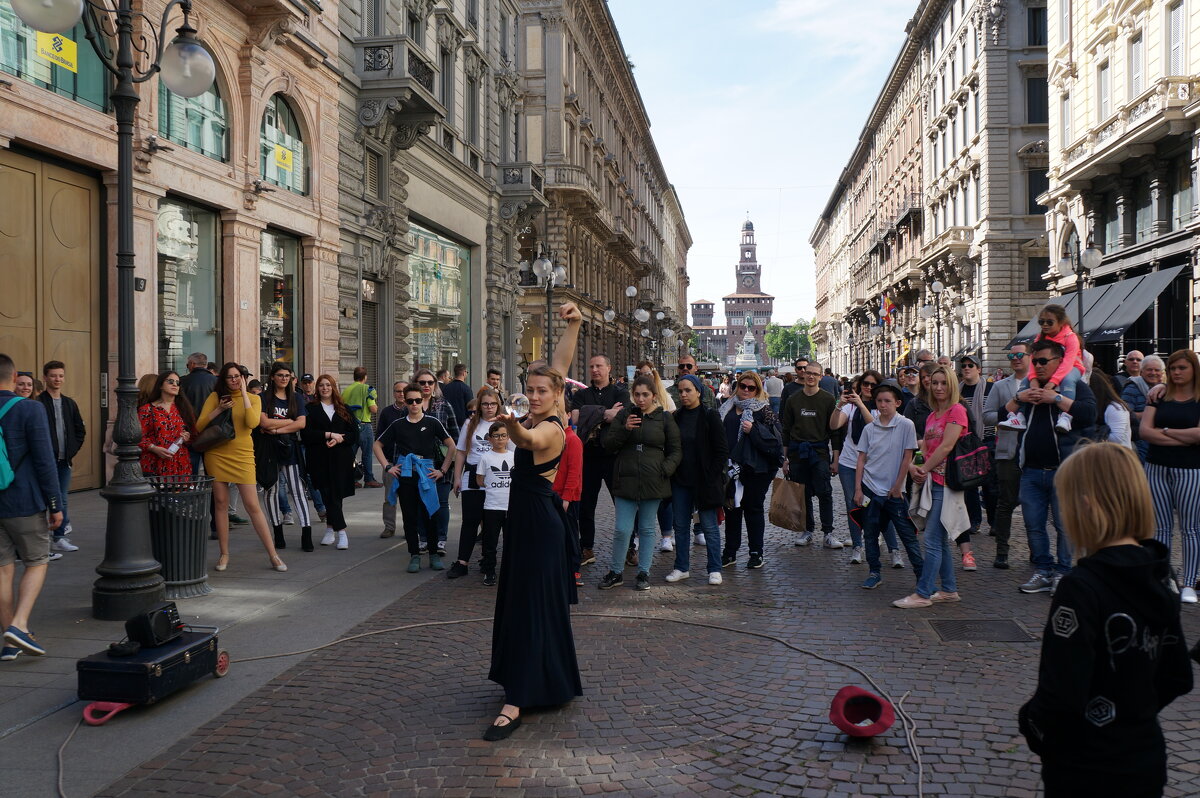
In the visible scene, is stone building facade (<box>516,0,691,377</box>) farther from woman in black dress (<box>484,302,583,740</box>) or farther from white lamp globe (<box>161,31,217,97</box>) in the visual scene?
woman in black dress (<box>484,302,583,740</box>)

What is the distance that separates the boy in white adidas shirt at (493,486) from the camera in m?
8.44

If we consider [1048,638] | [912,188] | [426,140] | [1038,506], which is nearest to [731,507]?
[1038,506]

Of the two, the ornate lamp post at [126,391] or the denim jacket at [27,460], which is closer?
the denim jacket at [27,460]

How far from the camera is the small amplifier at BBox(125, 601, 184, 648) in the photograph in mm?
5039

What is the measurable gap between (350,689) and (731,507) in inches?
184

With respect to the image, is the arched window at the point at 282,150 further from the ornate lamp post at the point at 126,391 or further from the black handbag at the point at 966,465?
the black handbag at the point at 966,465

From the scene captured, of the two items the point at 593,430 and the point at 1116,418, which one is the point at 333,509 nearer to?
the point at 593,430

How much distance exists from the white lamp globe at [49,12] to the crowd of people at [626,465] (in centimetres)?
247

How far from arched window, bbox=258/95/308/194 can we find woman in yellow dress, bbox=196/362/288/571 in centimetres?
950

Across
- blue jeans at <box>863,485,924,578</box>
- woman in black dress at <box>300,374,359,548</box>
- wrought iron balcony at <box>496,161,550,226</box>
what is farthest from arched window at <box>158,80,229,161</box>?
wrought iron balcony at <box>496,161,550,226</box>

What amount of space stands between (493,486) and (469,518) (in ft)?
2.03

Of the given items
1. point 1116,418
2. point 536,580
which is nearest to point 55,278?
point 536,580

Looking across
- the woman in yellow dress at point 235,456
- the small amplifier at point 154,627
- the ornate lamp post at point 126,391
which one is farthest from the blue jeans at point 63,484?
the small amplifier at point 154,627

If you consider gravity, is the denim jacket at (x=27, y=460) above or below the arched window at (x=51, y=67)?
below
